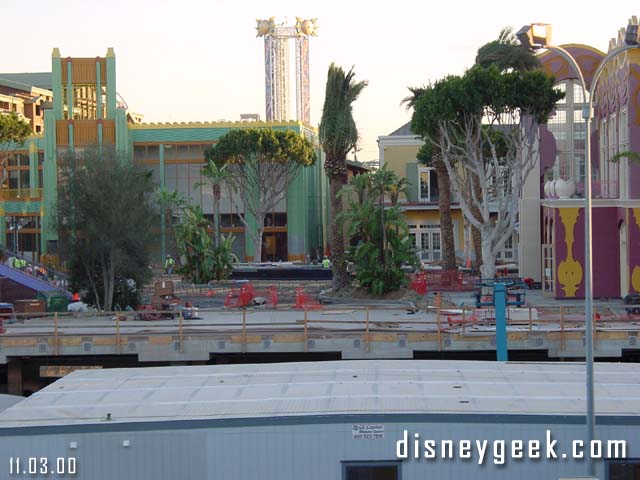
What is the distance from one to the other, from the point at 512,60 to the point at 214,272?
1936 cm

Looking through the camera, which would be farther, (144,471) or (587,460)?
(144,471)

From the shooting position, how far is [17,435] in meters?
17.2

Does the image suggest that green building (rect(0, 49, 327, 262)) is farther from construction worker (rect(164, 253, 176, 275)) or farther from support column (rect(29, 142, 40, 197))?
construction worker (rect(164, 253, 176, 275))

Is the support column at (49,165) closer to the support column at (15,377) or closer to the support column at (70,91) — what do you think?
the support column at (70,91)

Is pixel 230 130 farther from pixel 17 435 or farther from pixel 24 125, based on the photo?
pixel 17 435

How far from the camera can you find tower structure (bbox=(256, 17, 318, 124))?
107438 mm

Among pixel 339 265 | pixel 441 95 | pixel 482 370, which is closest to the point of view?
pixel 482 370

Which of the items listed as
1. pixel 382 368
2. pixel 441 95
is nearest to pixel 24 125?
pixel 441 95

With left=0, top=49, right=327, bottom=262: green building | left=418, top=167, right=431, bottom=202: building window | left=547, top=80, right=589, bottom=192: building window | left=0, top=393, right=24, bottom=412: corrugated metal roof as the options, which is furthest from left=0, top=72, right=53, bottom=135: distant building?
left=0, top=393, right=24, bottom=412: corrugated metal roof

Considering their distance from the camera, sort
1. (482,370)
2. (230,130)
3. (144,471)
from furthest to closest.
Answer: (230,130) < (482,370) < (144,471)

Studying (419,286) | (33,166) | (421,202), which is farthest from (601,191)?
(33,166)

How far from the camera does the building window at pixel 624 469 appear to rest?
16906 mm

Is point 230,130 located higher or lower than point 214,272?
higher

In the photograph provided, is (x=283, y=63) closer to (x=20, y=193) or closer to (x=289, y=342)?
(x=20, y=193)
